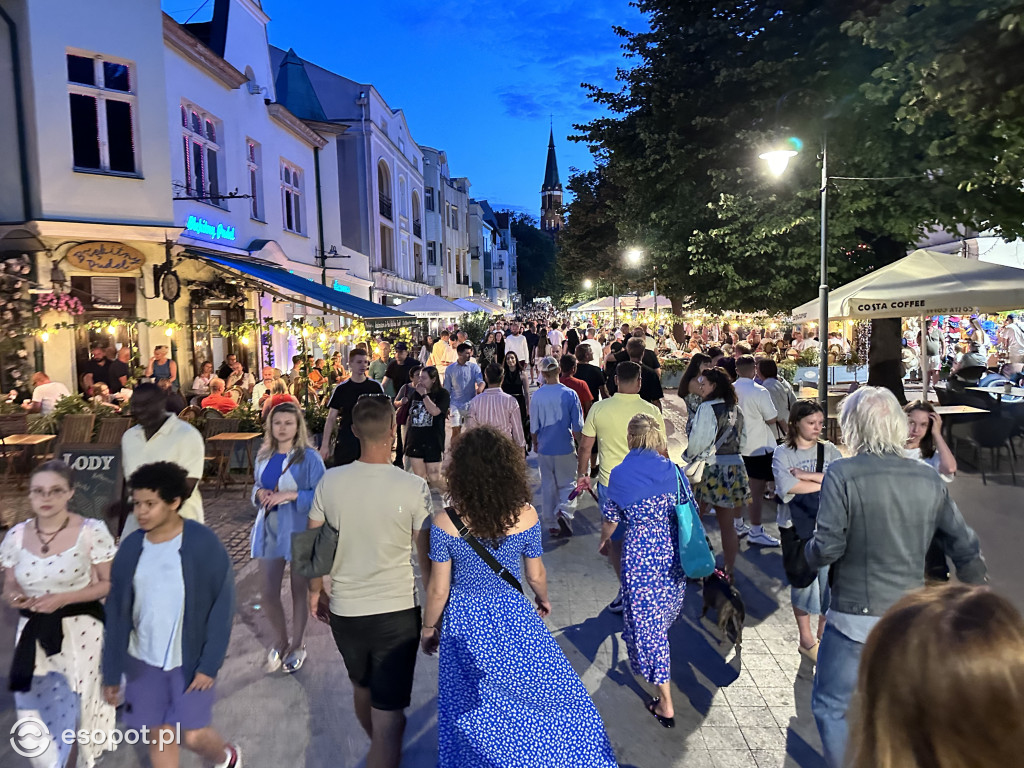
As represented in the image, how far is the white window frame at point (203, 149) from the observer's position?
543 inches

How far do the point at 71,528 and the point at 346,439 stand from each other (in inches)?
145

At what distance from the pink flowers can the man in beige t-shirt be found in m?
10.0

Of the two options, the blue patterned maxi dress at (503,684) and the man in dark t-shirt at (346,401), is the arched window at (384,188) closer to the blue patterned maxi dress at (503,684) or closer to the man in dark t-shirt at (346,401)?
the man in dark t-shirt at (346,401)

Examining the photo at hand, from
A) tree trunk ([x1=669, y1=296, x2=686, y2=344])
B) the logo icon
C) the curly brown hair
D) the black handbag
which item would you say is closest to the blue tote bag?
the black handbag

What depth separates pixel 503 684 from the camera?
2.68 meters

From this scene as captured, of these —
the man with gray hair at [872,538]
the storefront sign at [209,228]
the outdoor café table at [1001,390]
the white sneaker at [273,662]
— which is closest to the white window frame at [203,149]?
the storefront sign at [209,228]

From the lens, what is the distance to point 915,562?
9.67 feet

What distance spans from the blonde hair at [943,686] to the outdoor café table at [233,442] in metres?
9.33

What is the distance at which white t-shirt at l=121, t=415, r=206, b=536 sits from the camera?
432cm

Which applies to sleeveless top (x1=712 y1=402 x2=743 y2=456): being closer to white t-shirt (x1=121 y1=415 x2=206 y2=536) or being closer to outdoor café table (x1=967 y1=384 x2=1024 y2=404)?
white t-shirt (x1=121 y1=415 x2=206 y2=536)

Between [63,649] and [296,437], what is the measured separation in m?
1.73

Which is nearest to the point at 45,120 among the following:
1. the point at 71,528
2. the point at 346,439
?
the point at 346,439

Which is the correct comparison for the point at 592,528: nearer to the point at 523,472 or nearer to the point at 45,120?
the point at 523,472

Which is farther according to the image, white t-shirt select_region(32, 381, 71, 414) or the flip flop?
white t-shirt select_region(32, 381, 71, 414)
